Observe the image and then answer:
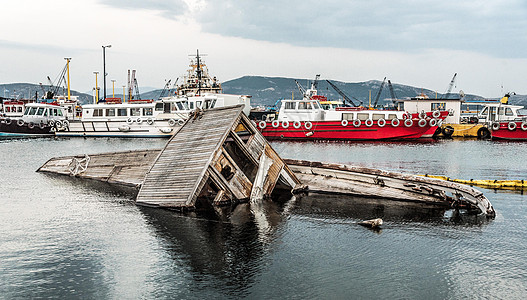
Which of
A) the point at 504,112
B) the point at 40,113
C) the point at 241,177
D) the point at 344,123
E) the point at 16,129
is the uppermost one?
the point at 504,112

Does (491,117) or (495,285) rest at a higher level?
(491,117)

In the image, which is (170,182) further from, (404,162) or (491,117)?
(491,117)

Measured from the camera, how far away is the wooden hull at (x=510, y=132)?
183 feet

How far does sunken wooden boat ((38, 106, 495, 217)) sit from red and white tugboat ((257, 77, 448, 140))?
104 feet

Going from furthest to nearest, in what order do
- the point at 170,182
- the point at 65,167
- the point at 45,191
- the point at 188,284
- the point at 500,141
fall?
1. the point at 500,141
2. the point at 65,167
3. the point at 45,191
4. the point at 170,182
5. the point at 188,284

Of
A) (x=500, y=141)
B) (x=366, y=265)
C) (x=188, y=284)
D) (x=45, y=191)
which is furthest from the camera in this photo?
(x=500, y=141)

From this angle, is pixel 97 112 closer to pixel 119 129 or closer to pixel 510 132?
pixel 119 129

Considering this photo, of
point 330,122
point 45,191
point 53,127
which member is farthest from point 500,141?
point 53,127

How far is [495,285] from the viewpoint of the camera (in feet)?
40.4

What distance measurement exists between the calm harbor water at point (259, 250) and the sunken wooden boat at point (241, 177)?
0.83 meters

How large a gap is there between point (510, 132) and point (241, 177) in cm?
4735

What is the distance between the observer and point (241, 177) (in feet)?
69.4

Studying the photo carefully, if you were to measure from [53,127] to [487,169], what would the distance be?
5691 centimetres

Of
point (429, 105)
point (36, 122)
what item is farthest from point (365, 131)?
point (36, 122)
